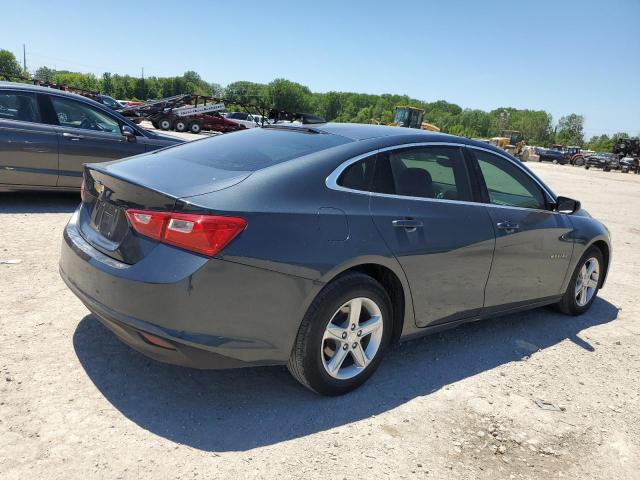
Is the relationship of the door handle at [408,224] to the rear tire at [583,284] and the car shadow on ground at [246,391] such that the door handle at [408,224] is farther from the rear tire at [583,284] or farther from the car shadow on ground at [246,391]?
the rear tire at [583,284]

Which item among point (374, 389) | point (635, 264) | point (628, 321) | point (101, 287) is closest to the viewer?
point (101, 287)

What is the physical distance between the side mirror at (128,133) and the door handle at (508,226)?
549 centimetres

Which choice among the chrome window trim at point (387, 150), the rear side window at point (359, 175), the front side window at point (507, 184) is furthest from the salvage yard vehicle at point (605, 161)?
the rear side window at point (359, 175)

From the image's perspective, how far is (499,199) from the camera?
4074mm

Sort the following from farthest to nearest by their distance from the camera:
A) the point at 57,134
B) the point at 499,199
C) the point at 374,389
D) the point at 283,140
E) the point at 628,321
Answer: the point at 57,134
the point at 628,321
the point at 499,199
the point at 283,140
the point at 374,389

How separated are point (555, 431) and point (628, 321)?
104 inches

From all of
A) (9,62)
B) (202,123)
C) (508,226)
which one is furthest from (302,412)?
(9,62)

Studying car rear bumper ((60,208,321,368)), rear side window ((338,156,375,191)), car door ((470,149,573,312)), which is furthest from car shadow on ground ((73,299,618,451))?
→ rear side window ((338,156,375,191))

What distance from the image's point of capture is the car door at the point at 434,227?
323 cm

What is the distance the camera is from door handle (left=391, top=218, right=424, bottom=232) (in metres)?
3.19

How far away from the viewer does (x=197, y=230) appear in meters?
2.54

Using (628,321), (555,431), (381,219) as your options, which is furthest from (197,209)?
(628,321)

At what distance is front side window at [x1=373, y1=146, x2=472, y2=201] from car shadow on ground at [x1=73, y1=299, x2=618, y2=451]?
121 cm

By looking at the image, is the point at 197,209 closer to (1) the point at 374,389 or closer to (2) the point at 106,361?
(2) the point at 106,361
